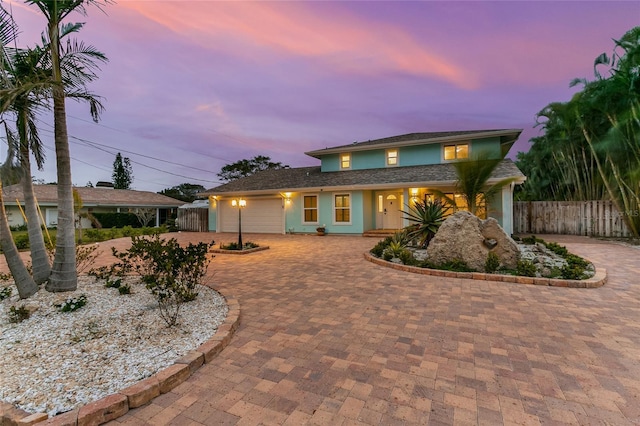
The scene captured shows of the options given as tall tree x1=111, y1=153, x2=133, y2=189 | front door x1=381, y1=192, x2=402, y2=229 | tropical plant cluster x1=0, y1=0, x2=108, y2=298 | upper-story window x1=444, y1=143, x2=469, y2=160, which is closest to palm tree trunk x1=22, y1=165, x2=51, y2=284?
tropical plant cluster x1=0, y1=0, x2=108, y2=298

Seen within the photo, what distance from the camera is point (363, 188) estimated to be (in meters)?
13.1

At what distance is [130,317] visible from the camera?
3412mm

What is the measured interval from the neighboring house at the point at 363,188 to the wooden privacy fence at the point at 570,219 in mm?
3525

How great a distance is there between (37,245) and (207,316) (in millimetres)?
3086

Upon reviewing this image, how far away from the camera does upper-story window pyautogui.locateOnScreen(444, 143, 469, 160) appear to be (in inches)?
526

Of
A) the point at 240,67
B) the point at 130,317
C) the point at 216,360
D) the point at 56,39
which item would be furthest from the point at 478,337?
the point at 240,67

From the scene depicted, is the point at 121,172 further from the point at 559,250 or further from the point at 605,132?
the point at 605,132

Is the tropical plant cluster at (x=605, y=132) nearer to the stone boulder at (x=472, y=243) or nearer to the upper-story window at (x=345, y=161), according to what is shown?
the stone boulder at (x=472, y=243)

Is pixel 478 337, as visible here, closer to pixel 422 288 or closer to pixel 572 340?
pixel 572 340

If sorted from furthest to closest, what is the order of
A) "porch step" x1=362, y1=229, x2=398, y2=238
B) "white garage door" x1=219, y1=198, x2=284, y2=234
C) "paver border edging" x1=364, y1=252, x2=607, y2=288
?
"white garage door" x1=219, y1=198, x2=284, y2=234, "porch step" x1=362, y1=229, x2=398, y2=238, "paver border edging" x1=364, y1=252, x2=607, y2=288

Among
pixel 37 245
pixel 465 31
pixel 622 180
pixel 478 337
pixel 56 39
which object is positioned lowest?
pixel 478 337

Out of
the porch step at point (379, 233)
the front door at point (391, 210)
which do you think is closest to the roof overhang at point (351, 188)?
the front door at point (391, 210)

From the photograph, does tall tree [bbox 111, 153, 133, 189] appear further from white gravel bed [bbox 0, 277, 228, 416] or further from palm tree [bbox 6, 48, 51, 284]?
white gravel bed [bbox 0, 277, 228, 416]

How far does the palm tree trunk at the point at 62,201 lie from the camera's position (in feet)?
12.8
